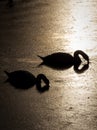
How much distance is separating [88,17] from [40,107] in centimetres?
486

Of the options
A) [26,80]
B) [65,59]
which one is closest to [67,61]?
[65,59]

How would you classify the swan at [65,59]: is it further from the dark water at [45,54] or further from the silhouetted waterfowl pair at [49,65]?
the dark water at [45,54]

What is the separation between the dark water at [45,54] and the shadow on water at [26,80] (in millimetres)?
116

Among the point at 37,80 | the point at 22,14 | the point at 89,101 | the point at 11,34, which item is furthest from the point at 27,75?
the point at 22,14

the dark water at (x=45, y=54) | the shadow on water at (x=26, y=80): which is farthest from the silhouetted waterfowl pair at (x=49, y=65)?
the dark water at (x=45, y=54)

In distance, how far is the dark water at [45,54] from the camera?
7930 millimetres

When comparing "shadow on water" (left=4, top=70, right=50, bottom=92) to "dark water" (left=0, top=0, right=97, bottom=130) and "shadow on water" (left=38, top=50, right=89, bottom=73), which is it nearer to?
"dark water" (left=0, top=0, right=97, bottom=130)

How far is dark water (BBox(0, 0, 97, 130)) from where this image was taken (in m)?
7.93

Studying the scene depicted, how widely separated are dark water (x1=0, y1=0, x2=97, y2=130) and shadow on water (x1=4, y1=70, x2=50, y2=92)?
12 centimetres

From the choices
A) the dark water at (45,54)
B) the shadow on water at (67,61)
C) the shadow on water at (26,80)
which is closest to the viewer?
the dark water at (45,54)

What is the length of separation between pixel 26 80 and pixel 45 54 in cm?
147

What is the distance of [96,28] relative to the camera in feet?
38.1

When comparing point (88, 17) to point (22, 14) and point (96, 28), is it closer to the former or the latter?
point (96, 28)

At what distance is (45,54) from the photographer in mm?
10430
